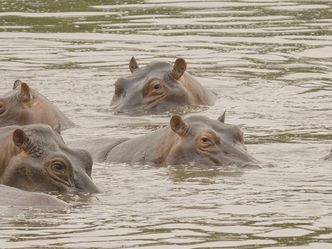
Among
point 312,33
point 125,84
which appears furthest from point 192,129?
point 312,33

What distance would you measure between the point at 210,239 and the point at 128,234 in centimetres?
55

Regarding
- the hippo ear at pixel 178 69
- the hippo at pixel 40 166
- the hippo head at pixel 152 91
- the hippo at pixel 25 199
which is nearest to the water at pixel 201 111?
the hippo at pixel 25 199

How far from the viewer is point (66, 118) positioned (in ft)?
49.7

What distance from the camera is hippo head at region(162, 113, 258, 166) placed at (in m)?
12.5

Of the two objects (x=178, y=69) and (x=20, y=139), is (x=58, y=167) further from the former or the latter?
(x=178, y=69)

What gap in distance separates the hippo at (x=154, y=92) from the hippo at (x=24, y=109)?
2371mm

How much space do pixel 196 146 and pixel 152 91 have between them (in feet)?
14.5

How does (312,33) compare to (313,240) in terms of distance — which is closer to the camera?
(313,240)

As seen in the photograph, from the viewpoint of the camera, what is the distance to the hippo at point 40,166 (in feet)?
35.3

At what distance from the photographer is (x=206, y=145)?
12.6 metres

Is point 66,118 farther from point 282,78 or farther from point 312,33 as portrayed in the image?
point 312,33

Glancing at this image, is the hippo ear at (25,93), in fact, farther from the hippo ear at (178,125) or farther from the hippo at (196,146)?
the hippo ear at (178,125)

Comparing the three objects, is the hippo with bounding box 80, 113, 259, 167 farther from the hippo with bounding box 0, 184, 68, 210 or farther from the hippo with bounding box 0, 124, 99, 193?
the hippo with bounding box 0, 184, 68, 210

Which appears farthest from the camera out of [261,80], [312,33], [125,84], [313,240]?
[312,33]
